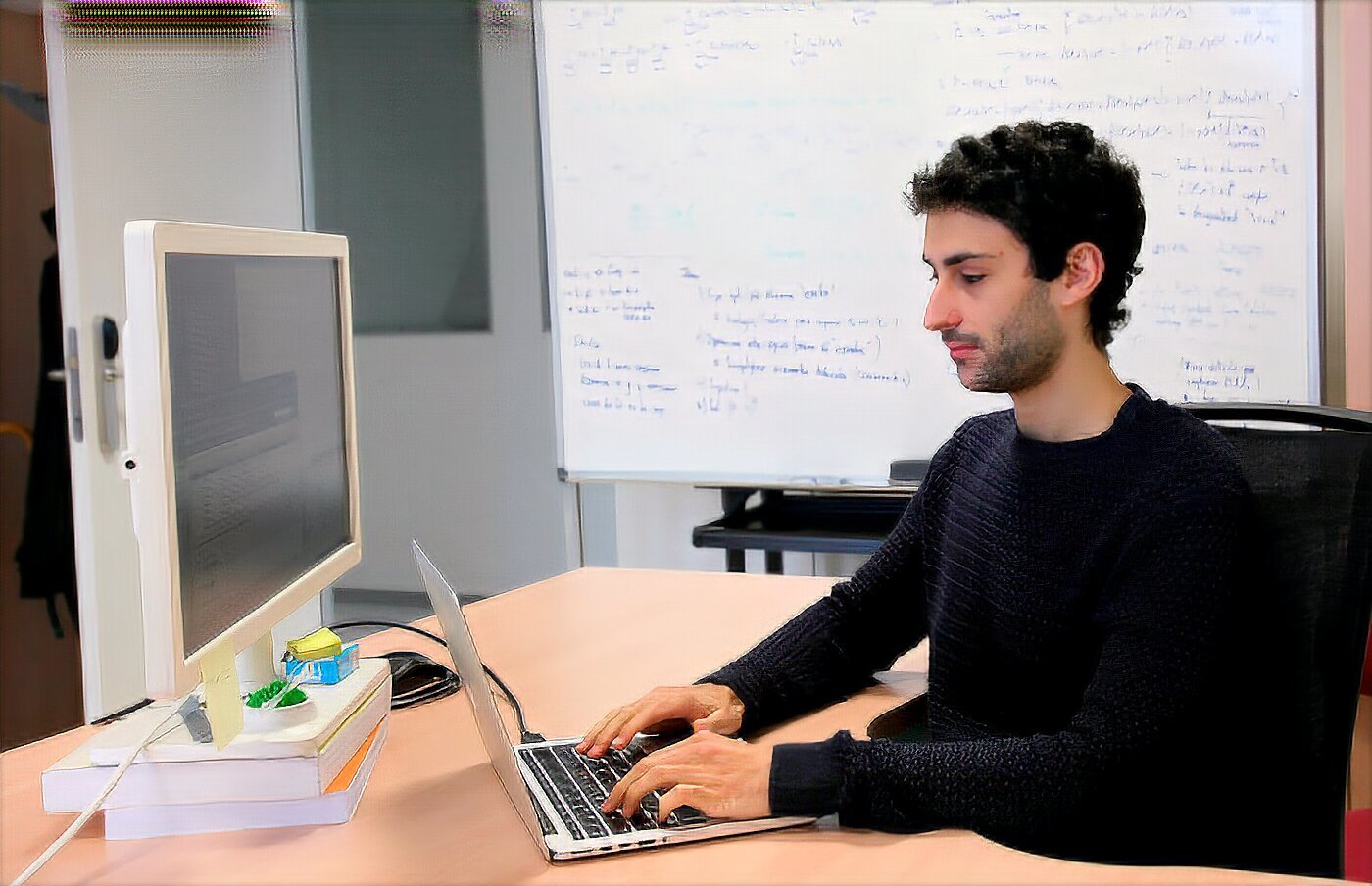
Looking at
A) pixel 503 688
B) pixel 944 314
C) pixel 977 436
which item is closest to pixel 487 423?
pixel 503 688

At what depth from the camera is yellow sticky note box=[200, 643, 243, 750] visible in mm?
902

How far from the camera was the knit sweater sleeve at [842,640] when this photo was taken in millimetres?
1230

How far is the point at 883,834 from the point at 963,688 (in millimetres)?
281

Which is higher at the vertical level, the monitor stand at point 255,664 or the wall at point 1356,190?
the wall at point 1356,190

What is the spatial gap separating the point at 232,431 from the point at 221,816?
29cm

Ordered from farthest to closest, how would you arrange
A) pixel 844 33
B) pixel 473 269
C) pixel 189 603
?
pixel 473 269, pixel 844 33, pixel 189 603

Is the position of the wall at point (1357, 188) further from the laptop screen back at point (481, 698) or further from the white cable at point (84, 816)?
the white cable at point (84, 816)

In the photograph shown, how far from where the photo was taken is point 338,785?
976mm

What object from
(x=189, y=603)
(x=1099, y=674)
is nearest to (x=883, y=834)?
(x=1099, y=674)

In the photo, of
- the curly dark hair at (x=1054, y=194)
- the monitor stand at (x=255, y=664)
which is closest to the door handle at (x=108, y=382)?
the monitor stand at (x=255, y=664)

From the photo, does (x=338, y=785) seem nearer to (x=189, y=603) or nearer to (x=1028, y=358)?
(x=189, y=603)

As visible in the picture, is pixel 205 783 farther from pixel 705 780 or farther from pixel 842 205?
pixel 842 205

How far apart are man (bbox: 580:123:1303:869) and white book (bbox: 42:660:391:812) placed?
230 millimetres

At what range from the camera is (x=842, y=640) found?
1.30 metres
